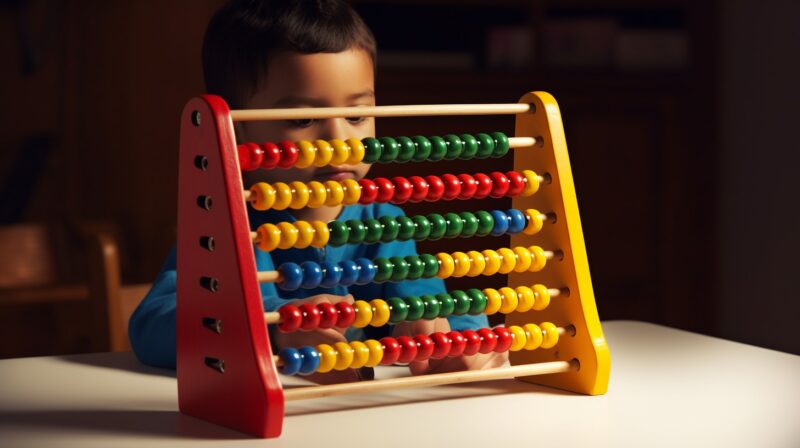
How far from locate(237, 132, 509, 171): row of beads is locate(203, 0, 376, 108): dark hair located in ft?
0.72

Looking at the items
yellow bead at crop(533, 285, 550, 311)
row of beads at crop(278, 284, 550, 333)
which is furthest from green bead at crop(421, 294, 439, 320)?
yellow bead at crop(533, 285, 550, 311)

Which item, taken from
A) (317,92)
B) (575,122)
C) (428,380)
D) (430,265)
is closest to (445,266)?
(430,265)

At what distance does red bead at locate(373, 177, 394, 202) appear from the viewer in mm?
1013

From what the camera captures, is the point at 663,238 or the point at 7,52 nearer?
the point at 7,52

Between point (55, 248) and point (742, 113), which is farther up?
point (742, 113)

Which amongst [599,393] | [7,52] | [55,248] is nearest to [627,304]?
[55,248]

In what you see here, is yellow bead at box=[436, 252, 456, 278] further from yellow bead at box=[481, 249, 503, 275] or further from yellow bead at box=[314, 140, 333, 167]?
yellow bead at box=[314, 140, 333, 167]

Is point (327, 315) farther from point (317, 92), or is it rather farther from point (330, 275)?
point (317, 92)

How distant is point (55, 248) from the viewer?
9.20 ft

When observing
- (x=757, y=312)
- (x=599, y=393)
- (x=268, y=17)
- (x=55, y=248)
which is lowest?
(x=757, y=312)

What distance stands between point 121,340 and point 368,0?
204 cm

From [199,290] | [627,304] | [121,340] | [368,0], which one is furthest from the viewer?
[627,304]

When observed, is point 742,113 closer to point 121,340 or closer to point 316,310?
point 121,340

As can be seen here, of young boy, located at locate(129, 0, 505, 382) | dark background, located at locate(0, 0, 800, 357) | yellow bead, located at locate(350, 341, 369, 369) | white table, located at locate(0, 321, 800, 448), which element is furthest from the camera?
dark background, located at locate(0, 0, 800, 357)
